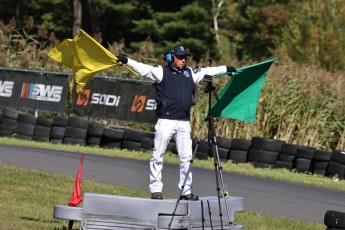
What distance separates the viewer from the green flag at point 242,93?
11.4 meters

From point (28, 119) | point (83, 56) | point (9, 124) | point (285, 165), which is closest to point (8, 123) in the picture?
point (9, 124)

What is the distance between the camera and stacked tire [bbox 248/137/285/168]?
21.9m

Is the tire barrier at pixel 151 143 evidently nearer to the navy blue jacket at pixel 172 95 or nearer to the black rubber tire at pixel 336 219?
the black rubber tire at pixel 336 219

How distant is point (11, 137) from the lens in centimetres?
2520

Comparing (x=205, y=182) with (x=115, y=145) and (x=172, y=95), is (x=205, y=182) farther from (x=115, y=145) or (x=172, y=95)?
(x=172, y=95)

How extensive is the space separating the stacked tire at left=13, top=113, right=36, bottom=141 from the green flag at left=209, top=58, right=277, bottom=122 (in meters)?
13.9

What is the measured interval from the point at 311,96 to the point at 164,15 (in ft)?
108

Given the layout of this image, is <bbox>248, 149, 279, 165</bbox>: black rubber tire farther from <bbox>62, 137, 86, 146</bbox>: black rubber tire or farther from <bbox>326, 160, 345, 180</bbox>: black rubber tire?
<bbox>62, 137, 86, 146</bbox>: black rubber tire

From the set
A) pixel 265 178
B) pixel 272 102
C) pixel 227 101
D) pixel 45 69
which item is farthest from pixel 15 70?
pixel 227 101

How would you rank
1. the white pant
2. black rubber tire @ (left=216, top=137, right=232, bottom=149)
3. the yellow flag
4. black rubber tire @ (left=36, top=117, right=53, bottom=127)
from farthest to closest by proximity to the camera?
black rubber tire @ (left=36, top=117, right=53, bottom=127), black rubber tire @ (left=216, top=137, right=232, bottom=149), the yellow flag, the white pant

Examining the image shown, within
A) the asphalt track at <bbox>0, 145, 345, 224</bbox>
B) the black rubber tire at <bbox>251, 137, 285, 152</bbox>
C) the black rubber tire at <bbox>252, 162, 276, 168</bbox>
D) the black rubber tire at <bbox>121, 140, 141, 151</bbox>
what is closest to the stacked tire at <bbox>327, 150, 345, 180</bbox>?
the black rubber tire at <bbox>251, 137, 285, 152</bbox>

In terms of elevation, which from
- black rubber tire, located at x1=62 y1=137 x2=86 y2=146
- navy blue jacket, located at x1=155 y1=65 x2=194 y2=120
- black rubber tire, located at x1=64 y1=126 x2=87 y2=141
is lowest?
black rubber tire, located at x1=62 y1=137 x2=86 y2=146

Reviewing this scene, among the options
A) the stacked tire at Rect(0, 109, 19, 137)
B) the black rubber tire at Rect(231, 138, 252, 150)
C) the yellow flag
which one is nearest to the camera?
the yellow flag

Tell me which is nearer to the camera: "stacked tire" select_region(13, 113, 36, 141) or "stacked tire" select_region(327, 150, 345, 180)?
"stacked tire" select_region(327, 150, 345, 180)
